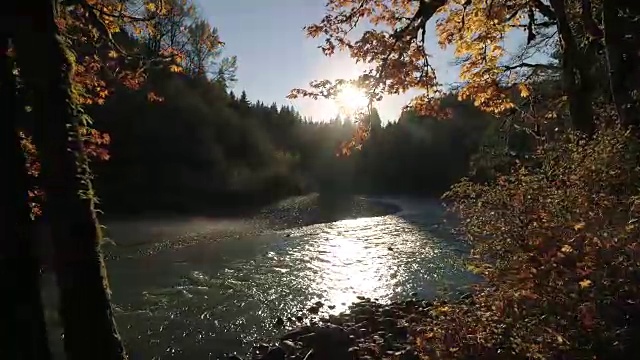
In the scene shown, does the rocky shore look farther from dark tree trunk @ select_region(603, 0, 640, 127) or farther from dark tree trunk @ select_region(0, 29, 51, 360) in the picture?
dark tree trunk @ select_region(0, 29, 51, 360)

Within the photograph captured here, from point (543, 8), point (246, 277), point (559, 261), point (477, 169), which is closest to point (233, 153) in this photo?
point (246, 277)

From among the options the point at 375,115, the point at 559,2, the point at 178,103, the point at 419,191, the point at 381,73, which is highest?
the point at 178,103

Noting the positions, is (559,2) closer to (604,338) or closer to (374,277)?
(604,338)

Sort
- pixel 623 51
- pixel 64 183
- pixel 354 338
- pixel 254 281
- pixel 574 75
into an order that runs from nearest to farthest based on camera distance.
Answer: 1. pixel 64 183
2. pixel 623 51
3. pixel 574 75
4. pixel 354 338
5. pixel 254 281

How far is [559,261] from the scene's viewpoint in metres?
3.65

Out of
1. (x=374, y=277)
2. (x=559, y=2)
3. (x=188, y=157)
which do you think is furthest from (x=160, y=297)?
(x=188, y=157)

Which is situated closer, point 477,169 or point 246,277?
point 477,169

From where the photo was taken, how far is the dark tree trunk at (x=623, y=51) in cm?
475

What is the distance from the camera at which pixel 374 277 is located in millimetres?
14148

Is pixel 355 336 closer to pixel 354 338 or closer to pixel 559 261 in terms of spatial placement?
pixel 354 338

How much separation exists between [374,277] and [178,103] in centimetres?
3021

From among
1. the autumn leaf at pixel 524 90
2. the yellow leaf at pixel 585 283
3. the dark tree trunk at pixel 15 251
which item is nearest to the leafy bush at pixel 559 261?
the yellow leaf at pixel 585 283

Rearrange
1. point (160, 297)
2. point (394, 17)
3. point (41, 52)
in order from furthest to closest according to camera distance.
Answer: point (160, 297) < point (394, 17) < point (41, 52)

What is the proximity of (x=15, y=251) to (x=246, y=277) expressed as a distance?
10.9 m
